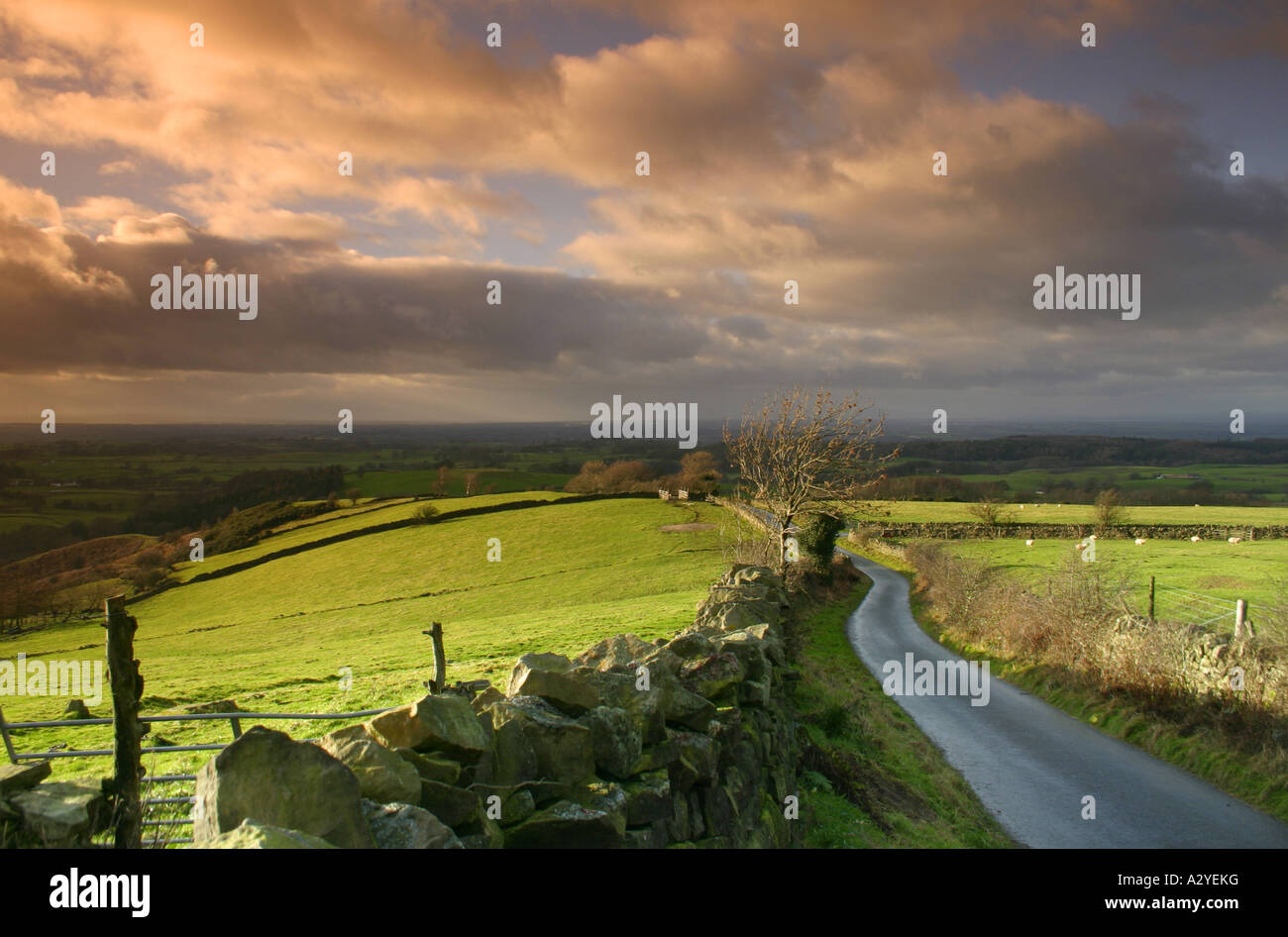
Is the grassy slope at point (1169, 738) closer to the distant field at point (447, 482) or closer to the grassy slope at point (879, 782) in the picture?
the grassy slope at point (879, 782)

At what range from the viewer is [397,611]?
156 ft

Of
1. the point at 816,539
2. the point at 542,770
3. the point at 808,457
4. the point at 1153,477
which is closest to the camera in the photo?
the point at 542,770

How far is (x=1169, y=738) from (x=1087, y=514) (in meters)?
78.5

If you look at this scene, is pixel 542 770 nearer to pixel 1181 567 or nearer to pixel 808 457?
pixel 808 457

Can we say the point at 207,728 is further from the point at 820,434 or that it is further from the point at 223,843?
the point at 820,434

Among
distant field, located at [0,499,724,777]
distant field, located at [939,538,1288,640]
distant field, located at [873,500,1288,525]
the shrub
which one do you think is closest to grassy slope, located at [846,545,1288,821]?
distant field, located at [939,538,1288,640]

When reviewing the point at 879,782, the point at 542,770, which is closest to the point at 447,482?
the point at 879,782

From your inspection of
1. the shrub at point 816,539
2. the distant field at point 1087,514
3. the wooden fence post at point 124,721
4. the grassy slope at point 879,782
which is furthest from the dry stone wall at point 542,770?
the distant field at point 1087,514

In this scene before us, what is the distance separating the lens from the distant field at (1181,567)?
36.0m

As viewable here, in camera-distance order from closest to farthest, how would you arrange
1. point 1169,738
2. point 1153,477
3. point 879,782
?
point 879,782, point 1169,738, point 1153,477

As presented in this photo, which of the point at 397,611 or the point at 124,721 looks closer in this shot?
the point at 124,721

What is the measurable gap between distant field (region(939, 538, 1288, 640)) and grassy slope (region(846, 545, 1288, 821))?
4.89 metres

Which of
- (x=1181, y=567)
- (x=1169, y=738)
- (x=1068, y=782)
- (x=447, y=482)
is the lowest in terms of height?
(x=1181, y=567)
